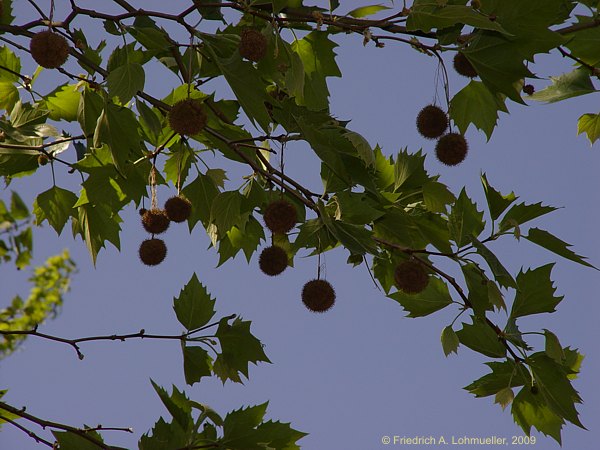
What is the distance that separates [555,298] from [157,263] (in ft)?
6.19

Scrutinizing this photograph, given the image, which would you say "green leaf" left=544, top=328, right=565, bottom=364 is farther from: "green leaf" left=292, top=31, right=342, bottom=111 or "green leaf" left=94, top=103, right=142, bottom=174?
"green leaf" left=94, top=103, right=142, bottom=174

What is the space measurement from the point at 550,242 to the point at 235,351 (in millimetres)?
1502

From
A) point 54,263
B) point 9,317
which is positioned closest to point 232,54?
point 9,317

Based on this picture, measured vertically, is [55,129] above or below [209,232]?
above

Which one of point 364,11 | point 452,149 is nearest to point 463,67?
point 452,149

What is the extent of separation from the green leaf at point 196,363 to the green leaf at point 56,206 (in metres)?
0.95

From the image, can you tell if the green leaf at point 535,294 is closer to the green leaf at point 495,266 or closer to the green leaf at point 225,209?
the green leaf at point 495,266

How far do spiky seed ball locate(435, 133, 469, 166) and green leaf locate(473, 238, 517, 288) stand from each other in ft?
1.39

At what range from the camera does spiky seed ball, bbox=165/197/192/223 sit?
3.54m

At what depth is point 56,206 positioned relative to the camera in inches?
154

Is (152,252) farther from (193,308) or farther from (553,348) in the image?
(553,348)

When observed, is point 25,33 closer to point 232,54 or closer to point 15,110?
point 15,110

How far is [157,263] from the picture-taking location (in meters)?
→ 3.79

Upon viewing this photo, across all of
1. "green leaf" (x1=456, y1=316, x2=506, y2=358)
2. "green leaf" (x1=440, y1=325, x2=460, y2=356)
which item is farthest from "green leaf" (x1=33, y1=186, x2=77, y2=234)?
"green leaf" (x1=456, y1=316, x2=506, y2=358)
